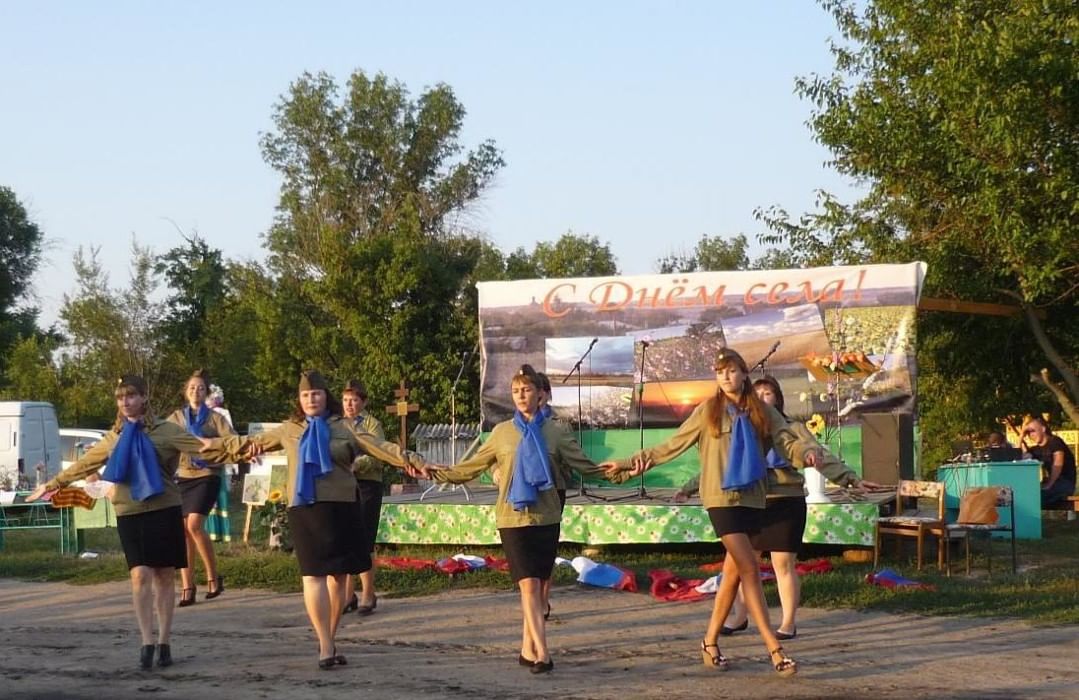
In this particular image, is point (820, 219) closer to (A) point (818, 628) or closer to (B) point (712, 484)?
(A) point (818, 628)

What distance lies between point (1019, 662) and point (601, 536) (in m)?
5.86

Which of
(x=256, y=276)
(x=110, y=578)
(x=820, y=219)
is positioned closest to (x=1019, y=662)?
(x=110, y=578)

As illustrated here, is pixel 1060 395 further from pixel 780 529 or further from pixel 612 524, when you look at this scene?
pixel 780 529

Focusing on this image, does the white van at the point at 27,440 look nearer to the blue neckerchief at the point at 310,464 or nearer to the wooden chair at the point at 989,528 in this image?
the wooden chair at the point at 989,528

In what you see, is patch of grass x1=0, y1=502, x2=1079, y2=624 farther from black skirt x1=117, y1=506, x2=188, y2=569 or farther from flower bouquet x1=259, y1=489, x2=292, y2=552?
black skirt x1=117, y1=506, x2=188, y2=569

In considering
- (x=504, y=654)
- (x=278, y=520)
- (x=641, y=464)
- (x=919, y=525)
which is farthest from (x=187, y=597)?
(x=919, y=525)

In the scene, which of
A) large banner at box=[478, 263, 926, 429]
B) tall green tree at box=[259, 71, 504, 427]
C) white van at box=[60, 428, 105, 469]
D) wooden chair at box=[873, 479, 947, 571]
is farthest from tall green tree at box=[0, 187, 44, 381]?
wooden chair at box=[873, 479, 947, 571]

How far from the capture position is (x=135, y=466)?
8.06 metres

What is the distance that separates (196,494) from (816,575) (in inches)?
210

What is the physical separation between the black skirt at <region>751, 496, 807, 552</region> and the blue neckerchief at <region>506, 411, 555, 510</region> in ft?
5.27

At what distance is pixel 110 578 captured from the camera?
12.9m

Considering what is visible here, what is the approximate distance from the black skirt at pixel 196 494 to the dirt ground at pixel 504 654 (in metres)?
0.81

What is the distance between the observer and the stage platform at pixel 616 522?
12.7 m

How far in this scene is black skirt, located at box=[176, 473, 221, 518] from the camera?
10.8 metres
